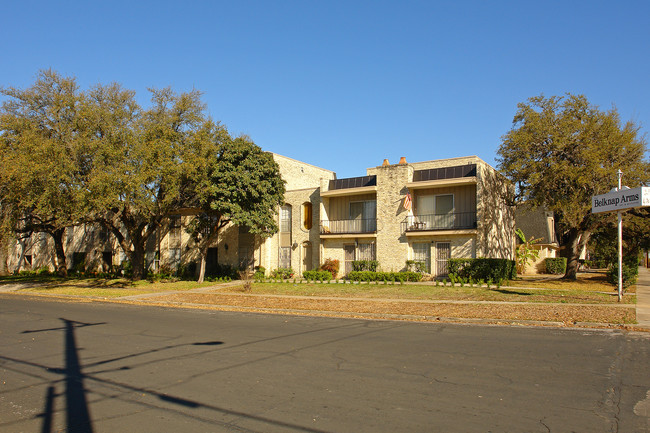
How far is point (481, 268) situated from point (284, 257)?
14746 millimetres

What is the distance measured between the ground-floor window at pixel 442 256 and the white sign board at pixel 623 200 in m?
12.2

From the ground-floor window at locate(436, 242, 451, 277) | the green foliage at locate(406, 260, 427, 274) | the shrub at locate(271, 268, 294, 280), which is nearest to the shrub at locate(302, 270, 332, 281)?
the shrub at locate(271, 268, 294, 280)

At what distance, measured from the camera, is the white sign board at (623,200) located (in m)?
15.2

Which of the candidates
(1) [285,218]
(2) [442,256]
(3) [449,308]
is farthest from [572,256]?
(1) [285,218]

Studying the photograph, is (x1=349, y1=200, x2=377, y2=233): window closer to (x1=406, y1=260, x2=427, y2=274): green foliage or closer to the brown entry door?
the brown entry door

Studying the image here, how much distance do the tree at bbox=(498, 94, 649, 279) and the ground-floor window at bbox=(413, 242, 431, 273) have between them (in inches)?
255

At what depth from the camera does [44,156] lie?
2516cm

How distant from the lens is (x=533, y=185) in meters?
24.5

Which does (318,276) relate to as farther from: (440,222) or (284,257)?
(440,222)

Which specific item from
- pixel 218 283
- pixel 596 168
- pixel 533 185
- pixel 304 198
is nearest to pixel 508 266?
pixel 533 185

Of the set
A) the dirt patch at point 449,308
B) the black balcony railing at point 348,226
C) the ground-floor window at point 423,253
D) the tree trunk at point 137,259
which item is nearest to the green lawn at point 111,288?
the tree trunk at point 137,259

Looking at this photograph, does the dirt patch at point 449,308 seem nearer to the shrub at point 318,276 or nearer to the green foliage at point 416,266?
the shrub at point 318,276

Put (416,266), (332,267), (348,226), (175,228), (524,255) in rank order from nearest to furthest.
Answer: (416,266) < (332,267) < (348,226) < (524,255) < (175,228)

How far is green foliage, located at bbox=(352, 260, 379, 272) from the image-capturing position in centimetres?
3034
